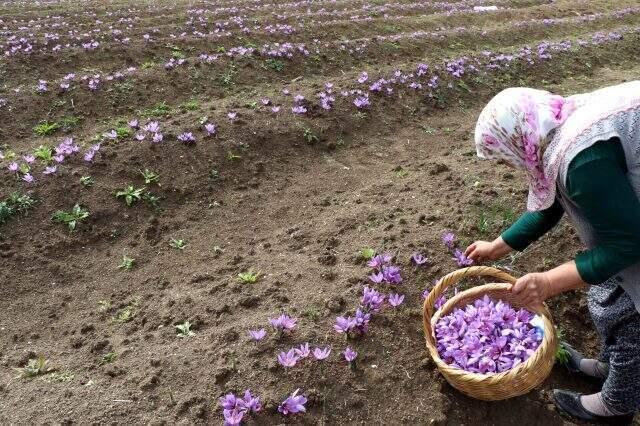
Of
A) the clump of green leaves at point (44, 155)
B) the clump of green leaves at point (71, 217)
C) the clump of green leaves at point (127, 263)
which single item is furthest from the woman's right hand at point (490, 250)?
the clump of green leaves at point (44, 155)

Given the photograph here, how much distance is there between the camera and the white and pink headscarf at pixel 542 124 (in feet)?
7.86

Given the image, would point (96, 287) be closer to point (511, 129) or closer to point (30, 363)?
point (30, 363)

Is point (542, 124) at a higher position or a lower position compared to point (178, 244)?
higher

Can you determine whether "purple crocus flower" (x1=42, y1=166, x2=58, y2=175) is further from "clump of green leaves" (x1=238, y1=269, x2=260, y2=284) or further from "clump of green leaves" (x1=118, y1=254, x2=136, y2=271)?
"clump of green leaves" (x1=238, y1=269, x2=260, y2=284)

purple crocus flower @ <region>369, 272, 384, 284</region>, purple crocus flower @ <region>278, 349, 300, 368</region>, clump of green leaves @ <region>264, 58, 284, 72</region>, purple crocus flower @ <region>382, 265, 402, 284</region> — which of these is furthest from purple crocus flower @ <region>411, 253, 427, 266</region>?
clump of green leaves @ <region>264, 58, 284, 72</region>

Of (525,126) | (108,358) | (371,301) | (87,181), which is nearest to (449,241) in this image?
(371,301)

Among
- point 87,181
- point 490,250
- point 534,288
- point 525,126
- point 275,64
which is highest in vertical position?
point 525,126

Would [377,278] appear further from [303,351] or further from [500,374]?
[500,374]

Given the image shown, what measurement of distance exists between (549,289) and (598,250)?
1.09 feet

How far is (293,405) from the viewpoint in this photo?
10.3ft

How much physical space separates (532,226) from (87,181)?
5.18 metres

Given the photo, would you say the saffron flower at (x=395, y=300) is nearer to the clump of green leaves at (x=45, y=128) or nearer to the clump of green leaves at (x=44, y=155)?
the clump of green leaves at (x=44, y=155)

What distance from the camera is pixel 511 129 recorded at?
8.44 feet

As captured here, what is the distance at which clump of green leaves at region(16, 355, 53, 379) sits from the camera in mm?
3887
